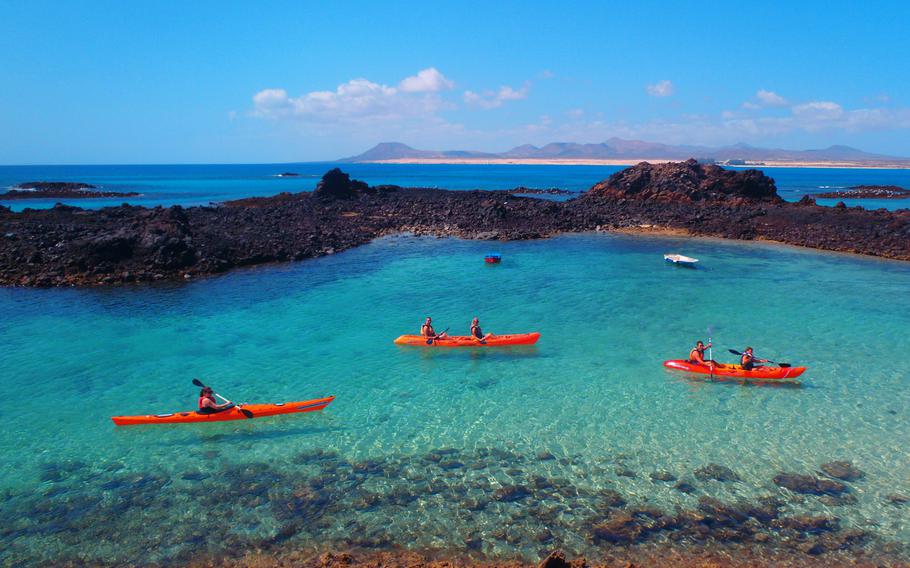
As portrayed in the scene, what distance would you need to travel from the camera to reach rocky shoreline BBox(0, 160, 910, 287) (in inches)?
1348

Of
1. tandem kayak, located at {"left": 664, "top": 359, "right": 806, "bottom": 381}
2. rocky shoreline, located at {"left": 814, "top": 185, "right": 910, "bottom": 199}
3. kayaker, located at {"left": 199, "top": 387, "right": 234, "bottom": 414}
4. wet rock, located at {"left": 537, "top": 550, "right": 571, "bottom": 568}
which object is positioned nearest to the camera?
wet rock, located at {"left": 537, "top": 550, "right": 571, "bottom": 568}

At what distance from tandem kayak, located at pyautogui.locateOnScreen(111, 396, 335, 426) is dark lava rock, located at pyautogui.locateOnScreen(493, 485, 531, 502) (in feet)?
22.9

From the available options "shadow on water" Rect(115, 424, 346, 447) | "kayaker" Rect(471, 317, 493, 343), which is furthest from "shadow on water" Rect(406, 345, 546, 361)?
"shadow on water" Rect(115, 424, 346, 447)

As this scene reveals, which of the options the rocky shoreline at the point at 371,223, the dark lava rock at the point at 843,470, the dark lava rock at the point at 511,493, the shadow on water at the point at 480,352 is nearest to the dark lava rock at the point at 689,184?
the rocky shoreline at the point at 371,223

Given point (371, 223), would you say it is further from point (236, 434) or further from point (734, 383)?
point (734, 383)

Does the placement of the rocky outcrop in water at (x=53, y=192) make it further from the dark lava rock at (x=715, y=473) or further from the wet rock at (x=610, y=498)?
the dark lava rock at (x=715, y=473)

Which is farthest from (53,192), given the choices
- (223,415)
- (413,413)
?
(413,413)

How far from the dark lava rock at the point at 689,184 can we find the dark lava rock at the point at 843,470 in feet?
185

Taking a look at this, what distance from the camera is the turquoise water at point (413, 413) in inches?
461

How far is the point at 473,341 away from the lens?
72.3ft

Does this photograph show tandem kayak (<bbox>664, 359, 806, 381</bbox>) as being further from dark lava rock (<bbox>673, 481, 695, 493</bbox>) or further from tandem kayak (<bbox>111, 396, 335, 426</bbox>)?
tandem kayak (<bbox>111, 396, 335, 426</bbox>)

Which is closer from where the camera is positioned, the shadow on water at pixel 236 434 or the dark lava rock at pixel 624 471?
the dark lava rock at pixel 624 471

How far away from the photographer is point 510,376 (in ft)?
63.8

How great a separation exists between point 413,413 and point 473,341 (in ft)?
19.7
